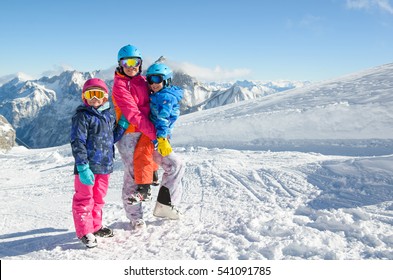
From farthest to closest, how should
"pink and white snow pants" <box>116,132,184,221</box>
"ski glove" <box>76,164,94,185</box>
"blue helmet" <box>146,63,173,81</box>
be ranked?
"pink and white snow pants" <box>116,132,184,221</box> → "blue helmet" <box>146,63,173,81</box> → "ski glove" <box>76,164,94,185</box>

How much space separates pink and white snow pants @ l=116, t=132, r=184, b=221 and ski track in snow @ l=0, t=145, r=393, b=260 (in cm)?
32

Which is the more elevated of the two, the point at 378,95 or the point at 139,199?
the point at 378,95

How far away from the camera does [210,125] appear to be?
12.8 m

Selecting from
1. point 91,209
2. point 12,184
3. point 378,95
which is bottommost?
point 12,184

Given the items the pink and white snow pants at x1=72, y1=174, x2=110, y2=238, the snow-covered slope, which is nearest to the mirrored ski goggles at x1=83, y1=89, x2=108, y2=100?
the pink and white snow pants at x1=72, y1=174, x2=110, y2=238

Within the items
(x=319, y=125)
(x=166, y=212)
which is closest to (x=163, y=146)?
(x=166, y=212)

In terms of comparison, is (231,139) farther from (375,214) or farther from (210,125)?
(375,214)

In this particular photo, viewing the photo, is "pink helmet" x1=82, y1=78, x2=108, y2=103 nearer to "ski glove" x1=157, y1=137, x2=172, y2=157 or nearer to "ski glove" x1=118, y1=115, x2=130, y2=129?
"ski glove" x1=118, y1=115, x2=130, y2=129

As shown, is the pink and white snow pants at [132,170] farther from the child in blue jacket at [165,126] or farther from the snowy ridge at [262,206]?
the snowy ridge at [262,206]

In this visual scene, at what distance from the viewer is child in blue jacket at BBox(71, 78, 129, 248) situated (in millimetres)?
3625

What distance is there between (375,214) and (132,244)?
3.05 meters

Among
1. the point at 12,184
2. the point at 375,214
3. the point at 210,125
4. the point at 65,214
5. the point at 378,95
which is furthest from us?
the point at 210,125

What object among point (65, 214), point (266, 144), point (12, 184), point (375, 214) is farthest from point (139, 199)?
point (12, 184)

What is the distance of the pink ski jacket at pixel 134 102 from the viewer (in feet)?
13.2
